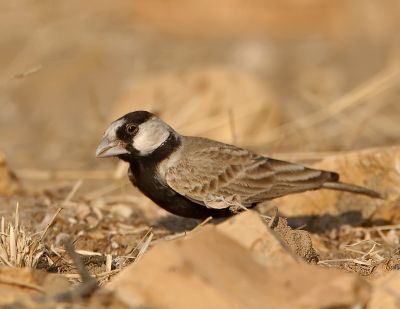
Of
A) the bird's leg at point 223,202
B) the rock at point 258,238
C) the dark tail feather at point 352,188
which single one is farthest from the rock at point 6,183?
the rock at point 258,238

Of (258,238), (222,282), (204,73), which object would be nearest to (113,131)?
(258,238)

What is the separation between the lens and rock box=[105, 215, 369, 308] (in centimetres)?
336

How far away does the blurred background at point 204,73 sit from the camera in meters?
9.20

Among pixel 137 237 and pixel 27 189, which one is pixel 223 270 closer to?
pixel 137 237

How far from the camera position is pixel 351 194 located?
22.0 feet

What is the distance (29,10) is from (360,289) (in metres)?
11.6

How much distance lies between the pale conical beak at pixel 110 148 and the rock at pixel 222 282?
6.99 feet

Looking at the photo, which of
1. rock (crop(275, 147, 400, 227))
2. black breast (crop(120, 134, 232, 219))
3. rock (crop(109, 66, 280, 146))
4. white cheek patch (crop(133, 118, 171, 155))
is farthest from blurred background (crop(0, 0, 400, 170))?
black breast (crop(120, 134, 232, 219))

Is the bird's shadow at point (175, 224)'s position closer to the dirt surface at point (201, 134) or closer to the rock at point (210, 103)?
the dirt surface at point (201, 134)

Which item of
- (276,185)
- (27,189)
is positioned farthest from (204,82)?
(276,185)

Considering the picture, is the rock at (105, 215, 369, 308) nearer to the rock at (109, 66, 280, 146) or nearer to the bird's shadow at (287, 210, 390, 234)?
the bird's shadow at (287, 210, 390, 234)

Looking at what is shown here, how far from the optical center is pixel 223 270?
3.45 metres

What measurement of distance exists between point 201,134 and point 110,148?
10.9ft

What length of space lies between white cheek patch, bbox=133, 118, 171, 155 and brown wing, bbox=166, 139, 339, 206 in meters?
0.20
